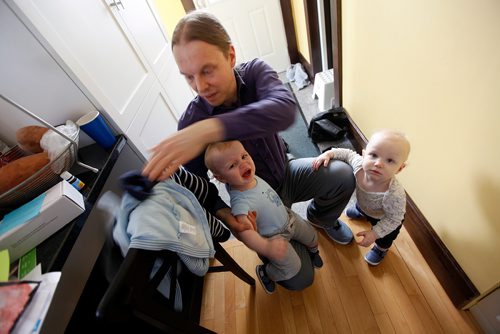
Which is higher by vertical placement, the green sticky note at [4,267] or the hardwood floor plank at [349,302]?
the green sticky note at [4,267]

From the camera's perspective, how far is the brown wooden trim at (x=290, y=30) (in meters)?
2.44

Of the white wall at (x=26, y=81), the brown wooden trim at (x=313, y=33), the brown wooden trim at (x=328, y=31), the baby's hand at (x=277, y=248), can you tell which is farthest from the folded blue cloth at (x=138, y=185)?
the brown wooden trim at (x=313, y=33)

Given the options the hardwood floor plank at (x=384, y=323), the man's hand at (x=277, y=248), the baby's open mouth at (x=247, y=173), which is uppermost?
the baby's open mouth at (x=247, y=173)

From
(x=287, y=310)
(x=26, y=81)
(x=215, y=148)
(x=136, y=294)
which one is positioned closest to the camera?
(x=136, y=294)

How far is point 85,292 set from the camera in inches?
23.4

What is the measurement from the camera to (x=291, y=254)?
86 cm

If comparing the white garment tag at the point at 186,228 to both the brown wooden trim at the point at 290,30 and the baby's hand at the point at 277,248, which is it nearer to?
the baby's hand at the point at 277,248

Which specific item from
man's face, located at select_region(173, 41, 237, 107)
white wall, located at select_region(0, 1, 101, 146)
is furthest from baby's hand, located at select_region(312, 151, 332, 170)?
white wall, located at select_region(0, 1, 101, 146)

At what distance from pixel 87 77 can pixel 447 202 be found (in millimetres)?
1529

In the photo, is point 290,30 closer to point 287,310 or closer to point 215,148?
point 215,148

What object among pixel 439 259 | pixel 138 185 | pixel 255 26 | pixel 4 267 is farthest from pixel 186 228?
pixel 255 26

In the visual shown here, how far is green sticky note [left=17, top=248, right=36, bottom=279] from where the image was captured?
55cm

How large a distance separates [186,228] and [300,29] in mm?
2492

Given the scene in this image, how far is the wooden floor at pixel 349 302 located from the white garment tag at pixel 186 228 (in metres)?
0.73
